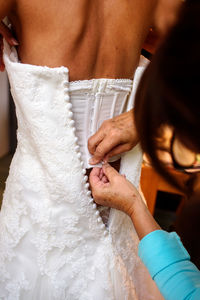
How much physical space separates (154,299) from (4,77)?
8.05 feet

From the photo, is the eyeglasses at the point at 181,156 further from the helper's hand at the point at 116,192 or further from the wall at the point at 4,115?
the wall at the point at 4,115

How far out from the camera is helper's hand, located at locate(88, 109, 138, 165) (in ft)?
2.77

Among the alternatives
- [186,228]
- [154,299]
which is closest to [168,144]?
[186,228]

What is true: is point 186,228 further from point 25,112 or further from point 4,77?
point 4,77

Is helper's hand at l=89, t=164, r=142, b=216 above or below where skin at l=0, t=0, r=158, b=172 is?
below

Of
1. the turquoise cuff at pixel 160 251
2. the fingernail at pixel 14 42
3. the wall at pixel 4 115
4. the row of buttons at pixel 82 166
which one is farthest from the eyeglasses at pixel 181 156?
the wall at pixel 4 115

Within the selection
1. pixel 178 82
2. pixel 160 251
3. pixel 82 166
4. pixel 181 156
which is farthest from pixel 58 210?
pixel 178 82

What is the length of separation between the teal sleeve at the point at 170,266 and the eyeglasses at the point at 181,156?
0.66 feet

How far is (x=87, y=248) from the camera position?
0.86 meters

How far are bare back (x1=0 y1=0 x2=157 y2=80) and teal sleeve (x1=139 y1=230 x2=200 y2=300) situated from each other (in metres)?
0.43

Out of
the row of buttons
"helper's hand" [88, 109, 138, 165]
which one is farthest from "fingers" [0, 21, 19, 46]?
"helper's hand" [88, 109, 138, 165]

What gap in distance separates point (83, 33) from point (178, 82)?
42cm

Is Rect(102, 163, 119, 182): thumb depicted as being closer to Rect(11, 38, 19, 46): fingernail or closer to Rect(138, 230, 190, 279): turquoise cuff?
Rect(138, 230, 190, 279): turquoise cuff

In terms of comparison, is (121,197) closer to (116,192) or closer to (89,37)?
(116,192)
